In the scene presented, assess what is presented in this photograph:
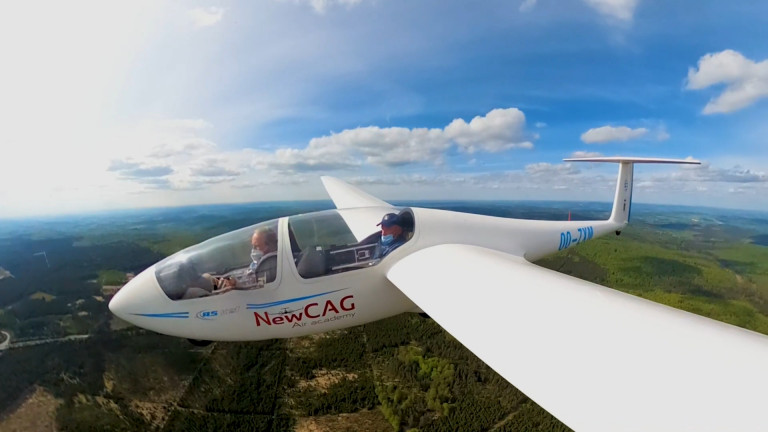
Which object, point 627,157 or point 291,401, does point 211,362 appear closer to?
point 291,401

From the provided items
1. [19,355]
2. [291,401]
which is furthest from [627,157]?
[19,355]

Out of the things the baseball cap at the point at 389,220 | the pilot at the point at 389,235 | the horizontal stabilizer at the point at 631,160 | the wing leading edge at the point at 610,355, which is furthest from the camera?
the horizontal stabilizer at the point at 631,160

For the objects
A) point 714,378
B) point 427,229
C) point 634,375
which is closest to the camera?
point 714,378

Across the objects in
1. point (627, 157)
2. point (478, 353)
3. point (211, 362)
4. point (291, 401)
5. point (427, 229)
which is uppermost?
point (627, 157)

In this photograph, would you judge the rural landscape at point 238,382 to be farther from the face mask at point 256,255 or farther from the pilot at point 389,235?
the face mask at point 256,255

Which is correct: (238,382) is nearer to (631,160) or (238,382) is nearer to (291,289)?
(291,289)

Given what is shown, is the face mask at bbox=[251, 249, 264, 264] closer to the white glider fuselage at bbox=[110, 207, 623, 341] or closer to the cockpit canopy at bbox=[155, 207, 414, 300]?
the cockpit canopy at bbox=[155, 207, 414, 300]

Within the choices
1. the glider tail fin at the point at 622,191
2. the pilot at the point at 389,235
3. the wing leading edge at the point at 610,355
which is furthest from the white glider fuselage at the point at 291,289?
the glider tail fin at the point at 622,191
